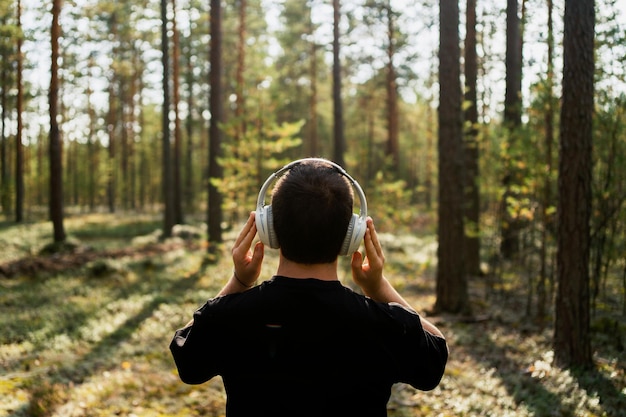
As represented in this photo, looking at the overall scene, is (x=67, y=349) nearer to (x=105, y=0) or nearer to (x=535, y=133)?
(x=535, y=133)

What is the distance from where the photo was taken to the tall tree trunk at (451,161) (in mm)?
9523

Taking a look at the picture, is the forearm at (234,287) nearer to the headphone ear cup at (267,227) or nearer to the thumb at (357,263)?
the headphone ear cup at (267,227)

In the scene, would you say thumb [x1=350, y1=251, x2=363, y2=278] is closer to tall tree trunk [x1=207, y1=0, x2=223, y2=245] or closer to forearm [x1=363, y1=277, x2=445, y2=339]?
forearm [x1=363, y1=277, x2=445, y2=339]

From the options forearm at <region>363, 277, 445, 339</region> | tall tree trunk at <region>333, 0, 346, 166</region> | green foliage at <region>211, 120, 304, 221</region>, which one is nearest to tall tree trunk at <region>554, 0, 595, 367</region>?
forearm at <region>363, 277, 445, 339</region>

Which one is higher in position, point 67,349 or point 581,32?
point 581,32

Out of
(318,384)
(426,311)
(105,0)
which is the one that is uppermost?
(105,0)

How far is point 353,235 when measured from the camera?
1.83 m

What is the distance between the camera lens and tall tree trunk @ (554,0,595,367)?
6305 millimetres

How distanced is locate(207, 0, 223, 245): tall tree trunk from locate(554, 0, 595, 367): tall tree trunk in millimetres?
12295

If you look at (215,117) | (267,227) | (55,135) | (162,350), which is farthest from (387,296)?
(55,135)

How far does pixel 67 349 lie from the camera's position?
8.11m

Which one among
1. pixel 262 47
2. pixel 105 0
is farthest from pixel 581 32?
pixel 262 47

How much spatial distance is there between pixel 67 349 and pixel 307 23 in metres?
24.6

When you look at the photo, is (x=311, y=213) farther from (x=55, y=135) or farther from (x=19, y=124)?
(x=19, y=124)
